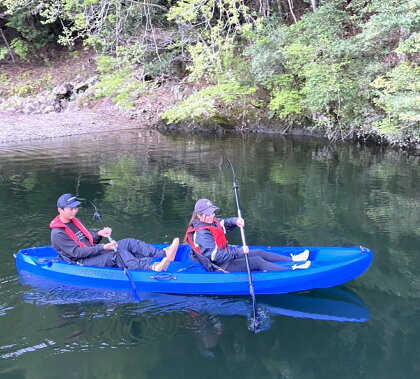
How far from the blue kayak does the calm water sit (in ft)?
0.59

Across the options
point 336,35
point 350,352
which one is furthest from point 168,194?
point 336,35

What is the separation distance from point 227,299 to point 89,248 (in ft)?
6.47

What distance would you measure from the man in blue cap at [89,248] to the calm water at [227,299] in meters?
0.43

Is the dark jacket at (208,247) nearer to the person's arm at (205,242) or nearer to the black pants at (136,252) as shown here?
the person's arm at (205,242)

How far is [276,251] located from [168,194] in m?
4.79

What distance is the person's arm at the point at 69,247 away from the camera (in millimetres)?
5797

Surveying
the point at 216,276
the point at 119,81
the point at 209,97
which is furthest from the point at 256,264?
the point at 119,81

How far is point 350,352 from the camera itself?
4.50 meters

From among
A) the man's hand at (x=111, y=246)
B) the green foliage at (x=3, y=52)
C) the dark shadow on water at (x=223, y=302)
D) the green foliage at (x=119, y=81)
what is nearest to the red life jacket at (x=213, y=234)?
the dark shadow on water at (x=223, y=302)

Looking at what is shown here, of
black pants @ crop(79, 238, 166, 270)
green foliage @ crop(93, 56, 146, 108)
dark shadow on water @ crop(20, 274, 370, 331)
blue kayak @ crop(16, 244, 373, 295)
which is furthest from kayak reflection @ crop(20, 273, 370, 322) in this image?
green foliage @ crop(93, 56, 146, 108)

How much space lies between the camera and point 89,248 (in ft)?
19.5

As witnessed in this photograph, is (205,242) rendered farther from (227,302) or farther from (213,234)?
(227,302)

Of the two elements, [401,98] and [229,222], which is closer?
[229,222]

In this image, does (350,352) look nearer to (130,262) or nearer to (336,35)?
(130,262)
